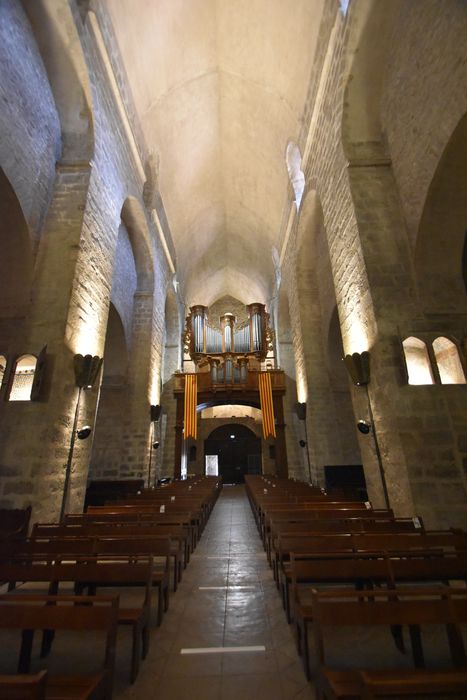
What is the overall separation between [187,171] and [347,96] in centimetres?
738

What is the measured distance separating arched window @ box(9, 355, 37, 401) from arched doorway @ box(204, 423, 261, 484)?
1432 centimetres

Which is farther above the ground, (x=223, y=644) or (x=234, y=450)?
(x=234, y=450)

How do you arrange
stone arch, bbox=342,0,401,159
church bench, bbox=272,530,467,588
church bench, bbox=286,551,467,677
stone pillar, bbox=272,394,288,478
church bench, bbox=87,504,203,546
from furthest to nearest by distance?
stone pillar, bbox=272,394,288,478 < stone arch, bbox=342,0,401,159 < church bench, bbox=87,504,203,546 < church bench, bbox=272,530,467,588 < church bench, bbox=286,551,467,677

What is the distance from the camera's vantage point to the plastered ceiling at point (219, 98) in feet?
26.8

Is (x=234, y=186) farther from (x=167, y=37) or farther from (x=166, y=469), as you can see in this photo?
(x=166, y=469)

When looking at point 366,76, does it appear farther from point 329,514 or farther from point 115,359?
point 115,359

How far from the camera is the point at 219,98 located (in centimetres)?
1108

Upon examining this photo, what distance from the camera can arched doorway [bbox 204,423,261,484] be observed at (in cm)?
1877

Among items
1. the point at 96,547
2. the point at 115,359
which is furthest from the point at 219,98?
the point at 96,547

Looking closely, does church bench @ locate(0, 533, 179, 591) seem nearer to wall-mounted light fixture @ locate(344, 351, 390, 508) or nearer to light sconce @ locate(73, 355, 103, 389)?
light sconce @ locate(73, 355, 103, 389)

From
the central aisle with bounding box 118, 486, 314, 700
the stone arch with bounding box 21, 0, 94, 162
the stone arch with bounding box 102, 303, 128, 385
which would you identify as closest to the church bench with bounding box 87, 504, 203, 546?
the central aisle with bounding box 118, 486, 314, 700

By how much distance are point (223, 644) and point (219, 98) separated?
1352 cm

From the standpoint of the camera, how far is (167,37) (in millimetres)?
8617

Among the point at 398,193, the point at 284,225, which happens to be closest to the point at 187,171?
the point at 284,225
